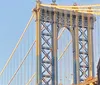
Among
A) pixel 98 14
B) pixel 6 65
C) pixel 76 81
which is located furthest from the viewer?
pixel 6 65

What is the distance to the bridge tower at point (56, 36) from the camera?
258 ft

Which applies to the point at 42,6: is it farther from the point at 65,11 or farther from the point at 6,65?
the point at 6,65

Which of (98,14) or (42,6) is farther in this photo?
(42,6)

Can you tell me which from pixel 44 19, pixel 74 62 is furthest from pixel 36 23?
pixel 74 62

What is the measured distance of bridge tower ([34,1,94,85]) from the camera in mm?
78750

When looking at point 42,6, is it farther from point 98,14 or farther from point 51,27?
point 98,14

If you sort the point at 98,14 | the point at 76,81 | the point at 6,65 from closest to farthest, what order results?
the point at 98,14
the point at 76,81
the point at 6,65

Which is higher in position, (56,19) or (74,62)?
(56,19)

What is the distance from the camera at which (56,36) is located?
80562 millimetres

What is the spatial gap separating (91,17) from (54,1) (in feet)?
16.6

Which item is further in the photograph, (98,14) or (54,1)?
(54,1)

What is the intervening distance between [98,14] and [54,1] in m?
11.1

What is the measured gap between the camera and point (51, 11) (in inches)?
3211

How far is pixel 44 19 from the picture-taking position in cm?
8162
